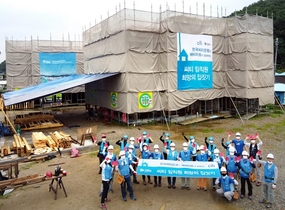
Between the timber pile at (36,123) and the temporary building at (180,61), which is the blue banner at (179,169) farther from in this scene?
the timber pile at (36,123)

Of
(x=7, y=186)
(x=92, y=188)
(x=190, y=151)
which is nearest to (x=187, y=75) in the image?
(x=190, y=151)

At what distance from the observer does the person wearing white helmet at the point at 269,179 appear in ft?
21.6

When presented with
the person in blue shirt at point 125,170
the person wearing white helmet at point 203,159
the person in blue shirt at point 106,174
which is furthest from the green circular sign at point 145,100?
the person in blue shirt at point 106,174

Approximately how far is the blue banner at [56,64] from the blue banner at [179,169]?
84.6 ft

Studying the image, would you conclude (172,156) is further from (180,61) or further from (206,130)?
(180,61)

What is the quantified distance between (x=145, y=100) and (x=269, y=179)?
11888 mm

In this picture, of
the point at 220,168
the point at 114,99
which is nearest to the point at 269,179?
the point at 220,168

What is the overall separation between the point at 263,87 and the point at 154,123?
9.02 metres

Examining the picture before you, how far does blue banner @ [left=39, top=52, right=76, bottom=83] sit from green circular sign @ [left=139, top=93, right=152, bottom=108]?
16.5 meters

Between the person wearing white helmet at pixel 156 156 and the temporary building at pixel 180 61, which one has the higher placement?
the temporary building at pixel 180 61

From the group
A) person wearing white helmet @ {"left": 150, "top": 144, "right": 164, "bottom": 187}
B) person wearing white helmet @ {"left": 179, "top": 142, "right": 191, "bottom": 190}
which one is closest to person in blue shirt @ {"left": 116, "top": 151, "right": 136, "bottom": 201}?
person wearing white helmet @ {"left": 150, "top": 144, "right": 164, "bottom": 187}

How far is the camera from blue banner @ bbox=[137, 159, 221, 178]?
7359 mm

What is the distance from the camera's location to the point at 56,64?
30984 mm

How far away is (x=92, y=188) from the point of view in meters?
8.31
